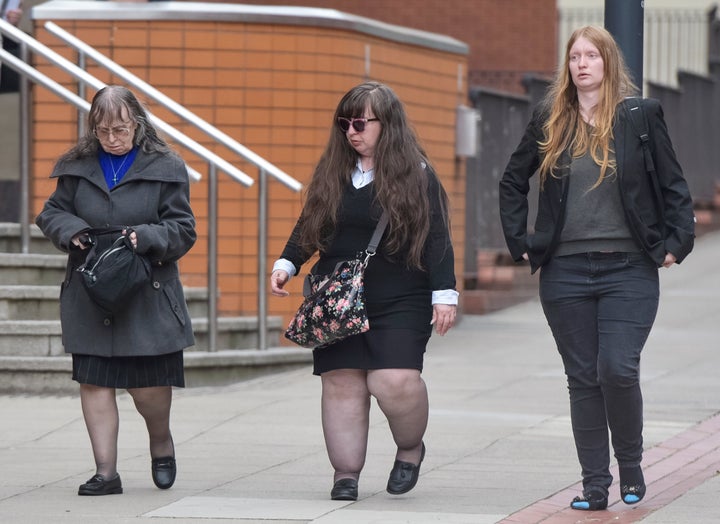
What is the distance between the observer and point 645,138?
5938 millimetres

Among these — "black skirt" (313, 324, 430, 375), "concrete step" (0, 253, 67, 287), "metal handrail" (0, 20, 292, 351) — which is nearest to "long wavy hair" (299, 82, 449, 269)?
"black skirt" (313, 324, 430, 375)

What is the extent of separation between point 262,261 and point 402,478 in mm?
4032

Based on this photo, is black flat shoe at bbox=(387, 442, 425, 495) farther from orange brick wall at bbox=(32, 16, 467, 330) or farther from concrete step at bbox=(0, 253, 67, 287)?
orange brick wall at bbox=(32, 16, 467, 330)

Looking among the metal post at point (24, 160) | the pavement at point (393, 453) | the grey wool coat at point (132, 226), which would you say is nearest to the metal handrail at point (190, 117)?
the metal post at point (24, 160)

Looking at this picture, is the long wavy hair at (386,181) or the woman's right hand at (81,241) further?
the woman's right hand at (81,241)

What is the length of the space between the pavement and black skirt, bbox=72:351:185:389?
441 millimetres

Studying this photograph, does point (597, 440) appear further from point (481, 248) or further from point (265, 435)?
point (481, 248)

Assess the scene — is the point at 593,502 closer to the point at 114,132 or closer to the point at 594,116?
the point at 594,116

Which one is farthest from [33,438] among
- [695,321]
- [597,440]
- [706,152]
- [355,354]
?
[706,152]

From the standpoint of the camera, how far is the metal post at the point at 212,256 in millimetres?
9812

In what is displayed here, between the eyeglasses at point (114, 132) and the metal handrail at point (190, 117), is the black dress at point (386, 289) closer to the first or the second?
the eyeglasses at point (114, 132)

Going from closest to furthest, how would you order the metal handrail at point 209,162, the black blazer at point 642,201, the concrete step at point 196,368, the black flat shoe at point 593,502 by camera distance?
the black blazer at point 642,201
the black flat shoe at point 593,502
the concrete step at point 196,368
the metal handrail at point 209,162

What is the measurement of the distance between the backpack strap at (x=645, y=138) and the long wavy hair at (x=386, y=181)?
826 millimetres

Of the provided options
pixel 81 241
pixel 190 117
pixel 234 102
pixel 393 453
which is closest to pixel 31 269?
pixel 190 117
